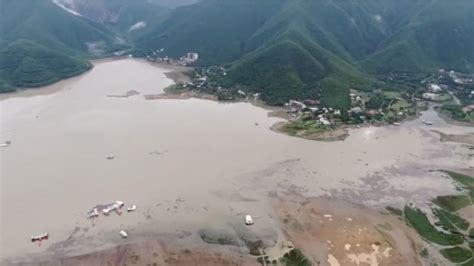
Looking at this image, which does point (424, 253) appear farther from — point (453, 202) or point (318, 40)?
point (318, 40)

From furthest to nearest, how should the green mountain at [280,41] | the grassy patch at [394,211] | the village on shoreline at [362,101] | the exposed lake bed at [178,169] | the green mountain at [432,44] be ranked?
1. the green mountain at [432,44]
2. the green mountain at [280,41]
3. the village on shoreline at [362,101]
4. the grassy patch at [394,211]
5. the exposed lake bed at [178,169]

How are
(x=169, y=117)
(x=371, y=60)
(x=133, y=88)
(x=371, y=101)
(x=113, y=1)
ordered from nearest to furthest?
(x=169, y=117)
(x=371, y=101)
(x=133, y=88)
(x=371, y=60)
(x=113, y=1)

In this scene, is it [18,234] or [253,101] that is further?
[253,101]

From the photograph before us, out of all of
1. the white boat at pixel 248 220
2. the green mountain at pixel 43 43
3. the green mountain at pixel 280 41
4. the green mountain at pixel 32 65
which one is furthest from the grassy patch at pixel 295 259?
the green mountain at pixel 43 43

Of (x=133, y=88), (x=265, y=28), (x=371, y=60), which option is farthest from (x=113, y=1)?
(x=371, y=60)

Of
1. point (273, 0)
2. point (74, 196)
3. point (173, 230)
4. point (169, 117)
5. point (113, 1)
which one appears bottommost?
point (173, 230)

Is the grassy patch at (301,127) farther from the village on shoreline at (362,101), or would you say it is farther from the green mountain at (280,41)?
the green mountain at (280,41)

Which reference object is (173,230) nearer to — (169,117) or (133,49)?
(169,117)
